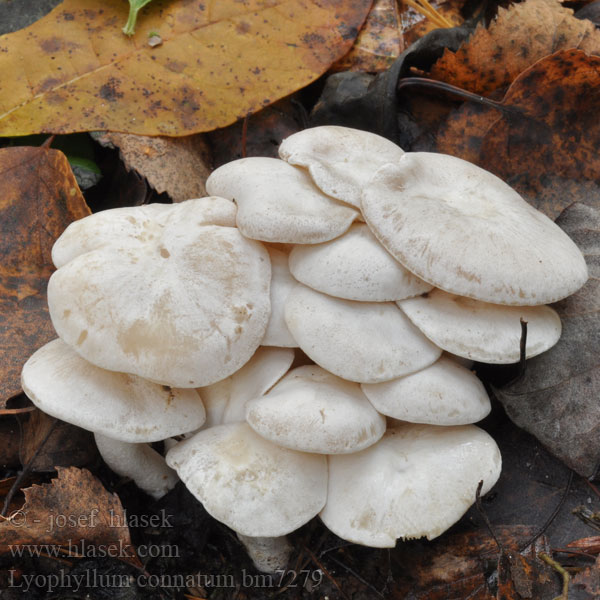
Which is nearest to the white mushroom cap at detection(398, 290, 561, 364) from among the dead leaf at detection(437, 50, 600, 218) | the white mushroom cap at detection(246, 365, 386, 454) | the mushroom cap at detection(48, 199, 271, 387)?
the white mushroom cap at detection(246, 365, 386, 454)

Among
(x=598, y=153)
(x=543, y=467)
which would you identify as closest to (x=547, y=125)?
(x=598, y=153)

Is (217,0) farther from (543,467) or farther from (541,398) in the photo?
(543,467)

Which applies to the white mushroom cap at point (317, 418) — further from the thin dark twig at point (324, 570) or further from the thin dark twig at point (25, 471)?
the thin dark twig at point (25, 471)

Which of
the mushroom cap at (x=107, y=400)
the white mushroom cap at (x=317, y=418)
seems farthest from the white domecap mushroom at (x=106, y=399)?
the white mushroom cap at (x=317, y=418)

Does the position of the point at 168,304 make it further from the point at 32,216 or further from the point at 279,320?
the point at 32,216

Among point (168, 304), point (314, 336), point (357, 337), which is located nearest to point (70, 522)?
point (168, 304)

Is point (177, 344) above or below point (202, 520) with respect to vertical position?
above
